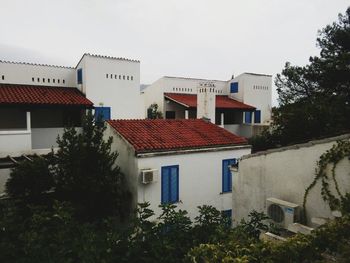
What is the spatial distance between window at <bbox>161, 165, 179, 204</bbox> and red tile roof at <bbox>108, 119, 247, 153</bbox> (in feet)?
2.81

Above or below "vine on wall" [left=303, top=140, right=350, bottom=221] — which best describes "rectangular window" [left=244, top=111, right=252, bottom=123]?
above

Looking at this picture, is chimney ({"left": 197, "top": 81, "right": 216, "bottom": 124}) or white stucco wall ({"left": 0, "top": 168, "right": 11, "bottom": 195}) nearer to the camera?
white stucco wall ({"left": 0, "top": 168, "right": 11, "bottom": 195})

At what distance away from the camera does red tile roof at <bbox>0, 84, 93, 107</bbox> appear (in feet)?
49.2

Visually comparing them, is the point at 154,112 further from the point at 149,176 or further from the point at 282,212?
the point at 282,212

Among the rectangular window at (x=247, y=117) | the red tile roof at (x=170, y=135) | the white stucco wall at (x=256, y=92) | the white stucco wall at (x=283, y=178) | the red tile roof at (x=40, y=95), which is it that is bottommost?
the white stucco wall at (x=283, y=178)

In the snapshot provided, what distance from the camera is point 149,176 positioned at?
11094 millimetres

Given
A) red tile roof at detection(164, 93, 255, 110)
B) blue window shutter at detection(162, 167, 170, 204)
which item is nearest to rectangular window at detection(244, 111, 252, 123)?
red tile roof at detection(164, 93, 255, 110)

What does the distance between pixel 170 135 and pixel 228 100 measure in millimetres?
15632

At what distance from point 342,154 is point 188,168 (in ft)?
22.5

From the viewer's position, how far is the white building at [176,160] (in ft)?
37.8

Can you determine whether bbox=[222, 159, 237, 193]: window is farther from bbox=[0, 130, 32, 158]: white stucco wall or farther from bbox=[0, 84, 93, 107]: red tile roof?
bbox=[0, 130, 32, 158]: white stucco wall

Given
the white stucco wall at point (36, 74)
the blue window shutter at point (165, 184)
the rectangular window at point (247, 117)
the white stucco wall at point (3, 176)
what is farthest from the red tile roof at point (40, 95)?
the rectangular window at point (247, 117)

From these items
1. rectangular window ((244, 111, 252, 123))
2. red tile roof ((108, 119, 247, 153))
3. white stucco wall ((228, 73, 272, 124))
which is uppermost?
white stucco wall ((228, 73, 272, 124))

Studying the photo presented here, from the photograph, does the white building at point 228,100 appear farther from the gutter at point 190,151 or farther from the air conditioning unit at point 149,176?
the air conditioning unit at point 149,176
